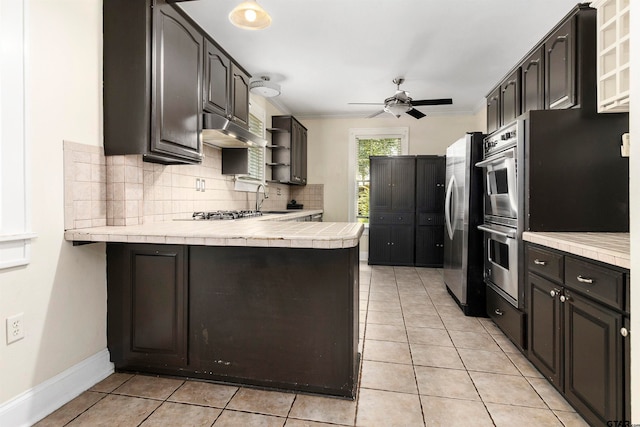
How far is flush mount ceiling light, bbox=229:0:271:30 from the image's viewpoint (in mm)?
1988

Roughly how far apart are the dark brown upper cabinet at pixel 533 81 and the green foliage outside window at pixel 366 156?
10.8 ft

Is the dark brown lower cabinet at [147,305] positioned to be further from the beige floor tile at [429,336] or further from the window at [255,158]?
the window at [255,158]

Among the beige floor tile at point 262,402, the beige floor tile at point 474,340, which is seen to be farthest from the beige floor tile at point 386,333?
the beige floor tile at point 262,402

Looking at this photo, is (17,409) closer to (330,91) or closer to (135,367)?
(135,367)

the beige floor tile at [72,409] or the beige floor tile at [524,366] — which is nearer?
the beige floor tile at [72,409]

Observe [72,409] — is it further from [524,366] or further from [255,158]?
[255,158]

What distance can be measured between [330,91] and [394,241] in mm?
2537

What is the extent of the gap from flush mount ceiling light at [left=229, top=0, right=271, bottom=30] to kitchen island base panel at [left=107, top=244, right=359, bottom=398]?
136 centimetres

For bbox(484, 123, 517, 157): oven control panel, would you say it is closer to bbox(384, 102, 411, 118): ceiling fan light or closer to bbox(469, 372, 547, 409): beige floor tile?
bbox(384, 102, 411, 118): ceiling fan light

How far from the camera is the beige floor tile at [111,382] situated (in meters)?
1.94

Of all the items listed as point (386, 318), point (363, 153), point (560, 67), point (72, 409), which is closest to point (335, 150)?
point (363, 153)

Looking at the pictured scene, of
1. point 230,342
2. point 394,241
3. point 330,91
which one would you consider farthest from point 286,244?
point 394,241

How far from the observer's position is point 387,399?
6.08 feet

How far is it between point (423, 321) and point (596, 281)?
1724 mm
